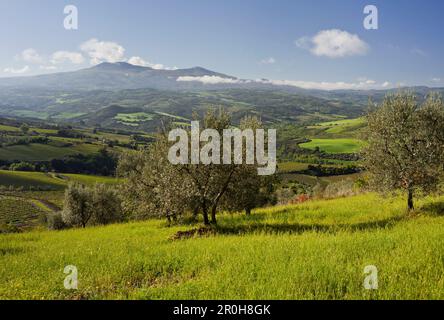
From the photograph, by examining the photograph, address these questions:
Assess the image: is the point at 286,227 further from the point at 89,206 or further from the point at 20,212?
the point at 20,212

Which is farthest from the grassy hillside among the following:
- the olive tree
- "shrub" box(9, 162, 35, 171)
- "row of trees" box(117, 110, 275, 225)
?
"shrub" box(9, 162, 35, 171)

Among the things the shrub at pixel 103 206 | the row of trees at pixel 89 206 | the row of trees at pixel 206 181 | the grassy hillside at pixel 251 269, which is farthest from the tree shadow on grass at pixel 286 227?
the shrub at pixel 103 206

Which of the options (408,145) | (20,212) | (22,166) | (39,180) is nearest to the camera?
(408,145)

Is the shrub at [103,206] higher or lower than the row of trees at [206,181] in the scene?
lower

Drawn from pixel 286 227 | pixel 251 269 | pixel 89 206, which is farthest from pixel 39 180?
pixel 251 269

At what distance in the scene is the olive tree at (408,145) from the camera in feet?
74.1

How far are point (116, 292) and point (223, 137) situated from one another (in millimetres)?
14779

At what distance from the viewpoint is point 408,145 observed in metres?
23.0

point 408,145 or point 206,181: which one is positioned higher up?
point 408,145

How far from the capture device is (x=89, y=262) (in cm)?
1551

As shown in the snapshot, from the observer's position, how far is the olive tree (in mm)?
22578

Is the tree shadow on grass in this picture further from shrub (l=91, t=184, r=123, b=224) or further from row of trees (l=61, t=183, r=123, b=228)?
shrub (l=91, t=184, r=123, b=224)

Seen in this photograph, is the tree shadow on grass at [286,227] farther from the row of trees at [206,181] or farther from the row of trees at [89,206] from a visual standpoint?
the row of trees at [89,206]
